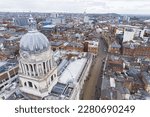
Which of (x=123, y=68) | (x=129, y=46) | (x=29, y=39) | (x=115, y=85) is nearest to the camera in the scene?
(x=29, y=39)

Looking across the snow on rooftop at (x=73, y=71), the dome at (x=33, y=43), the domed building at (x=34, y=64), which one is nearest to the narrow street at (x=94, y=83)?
the snow on rooftop at (x=73, y=71)

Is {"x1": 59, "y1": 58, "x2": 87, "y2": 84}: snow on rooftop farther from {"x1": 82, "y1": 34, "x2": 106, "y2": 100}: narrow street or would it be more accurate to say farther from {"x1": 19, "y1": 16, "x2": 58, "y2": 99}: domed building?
{"x1": 19, "y1": 16, "x2": 58, "y2": 99}: domed building

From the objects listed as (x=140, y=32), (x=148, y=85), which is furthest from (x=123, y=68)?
(x=140, y=32)

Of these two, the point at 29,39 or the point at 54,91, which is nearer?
the point at 29,39

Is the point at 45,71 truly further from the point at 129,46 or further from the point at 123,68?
the point at 129,46

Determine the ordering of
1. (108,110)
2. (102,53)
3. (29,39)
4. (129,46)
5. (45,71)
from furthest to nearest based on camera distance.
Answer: (102,53)
(129,46)
(45,71)
(29,39)
(108,110)

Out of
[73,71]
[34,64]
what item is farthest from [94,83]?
[34,64]

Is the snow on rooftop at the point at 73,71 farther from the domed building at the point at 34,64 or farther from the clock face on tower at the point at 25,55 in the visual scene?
the clock face on tower at the point at 25,55
